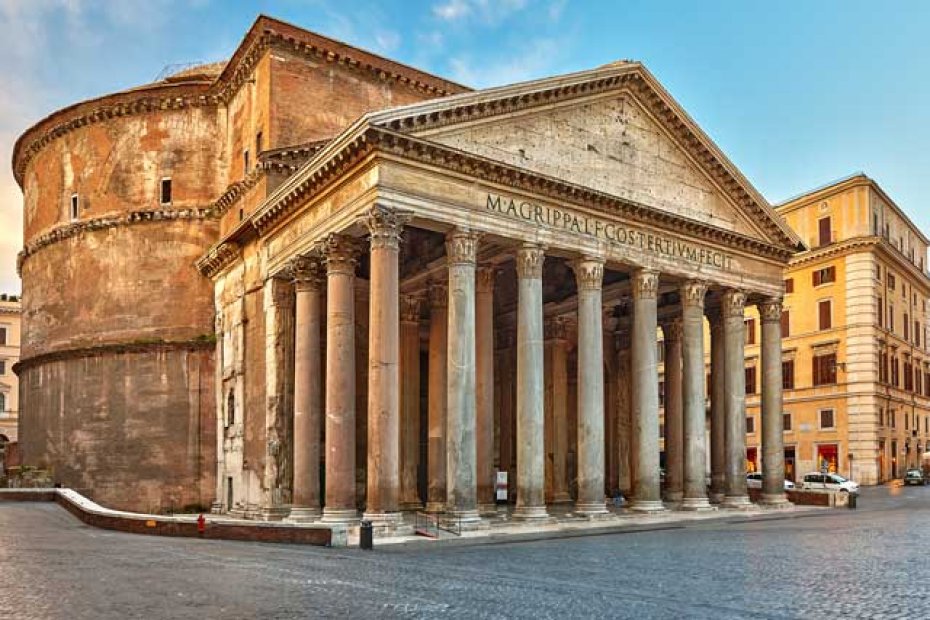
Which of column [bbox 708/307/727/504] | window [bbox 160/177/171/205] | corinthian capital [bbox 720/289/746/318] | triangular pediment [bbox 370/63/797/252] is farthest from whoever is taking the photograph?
window [bbox 160/177/171/205]

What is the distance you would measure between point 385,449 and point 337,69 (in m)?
13.7

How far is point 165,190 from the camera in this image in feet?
102

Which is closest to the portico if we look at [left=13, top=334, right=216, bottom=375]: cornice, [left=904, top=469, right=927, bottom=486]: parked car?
[left=13, top=334, right=216, bottom=375]: cornice

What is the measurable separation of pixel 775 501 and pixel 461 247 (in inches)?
534

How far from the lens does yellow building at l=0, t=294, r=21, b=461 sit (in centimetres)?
6438

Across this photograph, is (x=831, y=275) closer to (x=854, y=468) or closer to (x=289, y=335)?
(x=854, y=468)

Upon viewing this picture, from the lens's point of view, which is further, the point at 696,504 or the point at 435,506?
the point at 696,504

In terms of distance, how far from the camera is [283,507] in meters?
23.8

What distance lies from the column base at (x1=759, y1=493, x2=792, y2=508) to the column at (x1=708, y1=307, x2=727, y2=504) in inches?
46.3

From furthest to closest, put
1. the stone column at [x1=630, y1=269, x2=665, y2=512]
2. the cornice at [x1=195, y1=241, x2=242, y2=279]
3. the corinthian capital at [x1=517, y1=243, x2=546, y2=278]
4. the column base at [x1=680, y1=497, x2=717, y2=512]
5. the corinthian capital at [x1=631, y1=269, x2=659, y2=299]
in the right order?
the cornice at [x1=195, y1=241, x2=242, y2=279] → the column base at [x1=680, y1=497, x2=717, y2=512] → the corinthian capital at [x1=631, y1=269, x2=659, y2=299] → the stone column at [x1=630, y1=269, x2=665, y2=512] → the corinthian capital at [x1=517, y1=243, x2=546, y2=278]

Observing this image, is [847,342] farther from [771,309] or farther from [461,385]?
[461,385]

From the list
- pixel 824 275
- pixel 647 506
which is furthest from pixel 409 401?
pixel 824 275

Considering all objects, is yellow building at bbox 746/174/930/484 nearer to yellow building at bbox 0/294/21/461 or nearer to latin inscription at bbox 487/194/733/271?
latin inscription at bbox 487/194/733/271

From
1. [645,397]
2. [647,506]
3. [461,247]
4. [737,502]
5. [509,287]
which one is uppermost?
[509,287]
